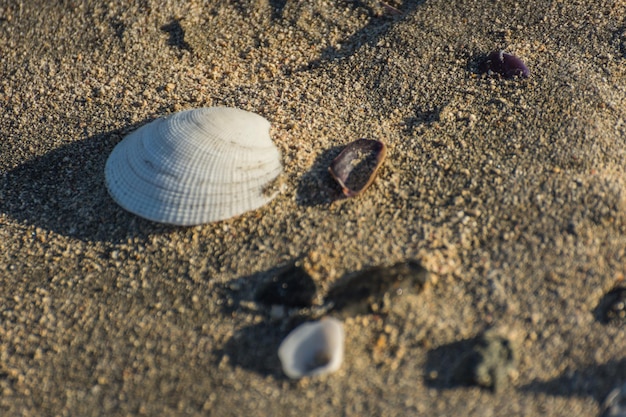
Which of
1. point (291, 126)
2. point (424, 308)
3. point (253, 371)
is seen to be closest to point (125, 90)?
point (291, 126)

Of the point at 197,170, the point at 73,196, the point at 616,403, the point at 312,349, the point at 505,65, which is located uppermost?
the point at 505,65

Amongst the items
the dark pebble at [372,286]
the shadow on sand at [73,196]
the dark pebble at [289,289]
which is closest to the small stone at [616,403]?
the dark pebble at [372,286]

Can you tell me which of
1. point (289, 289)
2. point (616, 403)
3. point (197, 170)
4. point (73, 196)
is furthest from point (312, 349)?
point (73, 196)

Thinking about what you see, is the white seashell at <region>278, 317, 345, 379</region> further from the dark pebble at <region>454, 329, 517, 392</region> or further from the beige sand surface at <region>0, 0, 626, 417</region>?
the dark pebble at <region>454, 329, 517, 392</region>

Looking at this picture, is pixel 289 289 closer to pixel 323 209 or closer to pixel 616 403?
pixel 323 209

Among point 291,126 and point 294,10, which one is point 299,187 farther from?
point 294,10
